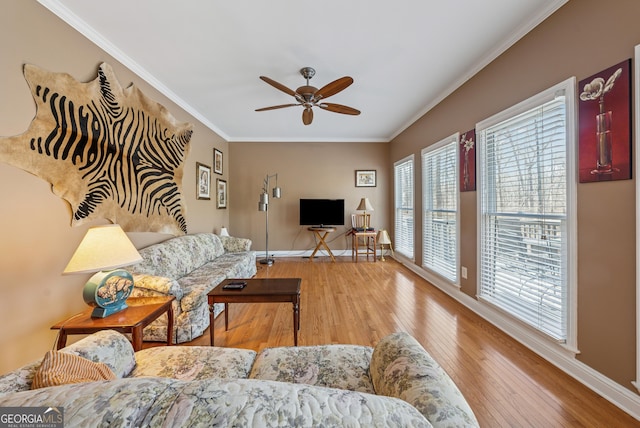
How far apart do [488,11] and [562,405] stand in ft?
8.97

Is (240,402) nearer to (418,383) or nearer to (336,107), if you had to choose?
(418,383)

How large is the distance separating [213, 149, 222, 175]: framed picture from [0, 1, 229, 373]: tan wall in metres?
2.61

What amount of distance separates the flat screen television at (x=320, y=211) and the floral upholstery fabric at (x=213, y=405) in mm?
4992

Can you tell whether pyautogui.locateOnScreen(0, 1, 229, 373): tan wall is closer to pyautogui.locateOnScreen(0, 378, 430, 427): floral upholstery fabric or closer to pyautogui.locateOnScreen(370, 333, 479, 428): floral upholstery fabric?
pyautogui.locateOnScreen(0, 378, 430, 427): floral upholstery fabric

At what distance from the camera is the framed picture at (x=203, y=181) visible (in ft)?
13.4

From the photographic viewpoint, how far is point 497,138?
2.50 m

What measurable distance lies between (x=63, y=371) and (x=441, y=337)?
8.28 feet

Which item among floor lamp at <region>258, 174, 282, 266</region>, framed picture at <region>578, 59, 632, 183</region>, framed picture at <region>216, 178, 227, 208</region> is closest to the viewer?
framed picture at <region>578, 59, 632, 183</region>

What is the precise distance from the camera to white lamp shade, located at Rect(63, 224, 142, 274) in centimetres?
159

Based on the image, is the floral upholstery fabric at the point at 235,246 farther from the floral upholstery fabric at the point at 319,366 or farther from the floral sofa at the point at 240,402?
the floral sofa at the point at 240,402

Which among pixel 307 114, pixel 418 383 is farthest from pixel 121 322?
pixel 307 114

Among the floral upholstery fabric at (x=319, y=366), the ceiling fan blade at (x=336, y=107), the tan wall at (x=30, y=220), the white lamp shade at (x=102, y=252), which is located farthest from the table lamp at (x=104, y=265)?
the ceiling fan blade at (x=336, y=107)

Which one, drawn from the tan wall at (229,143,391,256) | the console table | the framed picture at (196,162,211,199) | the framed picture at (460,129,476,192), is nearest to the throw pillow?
the framed picture at (460,129,476,192)

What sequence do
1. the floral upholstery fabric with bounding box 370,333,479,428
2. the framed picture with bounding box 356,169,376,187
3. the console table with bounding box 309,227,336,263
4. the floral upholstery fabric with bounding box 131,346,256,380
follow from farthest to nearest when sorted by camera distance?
the framed picture with bounding box 356,169,376,187
the console table with bounding box 309,227,336,263
the floral upholstery fabric with bounding box 131,346,256,380
the floral upholstery fabric with bounding box 370,333,479,428
